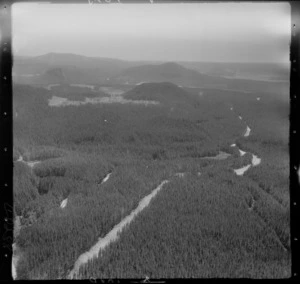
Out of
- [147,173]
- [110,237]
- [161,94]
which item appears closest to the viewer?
[110,237]

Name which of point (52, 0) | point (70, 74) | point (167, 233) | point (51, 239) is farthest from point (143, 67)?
point (51, 239)

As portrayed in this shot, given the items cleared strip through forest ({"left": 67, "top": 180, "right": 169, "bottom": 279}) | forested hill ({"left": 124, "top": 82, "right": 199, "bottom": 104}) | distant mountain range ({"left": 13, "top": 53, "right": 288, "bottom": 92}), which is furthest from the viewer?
forested hill ({"left": 124, "top": 82, "right": 199, "bottom": 104})

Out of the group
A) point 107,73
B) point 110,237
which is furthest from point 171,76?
point 110,237

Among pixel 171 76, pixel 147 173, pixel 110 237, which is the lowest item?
pixel 110 237

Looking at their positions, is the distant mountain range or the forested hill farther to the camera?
the forested hill

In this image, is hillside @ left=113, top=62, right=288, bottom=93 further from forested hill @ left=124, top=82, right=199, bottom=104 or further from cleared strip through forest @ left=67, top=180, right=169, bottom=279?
cleared strip through forest @ left=67, top=180, right=169, bottom=279

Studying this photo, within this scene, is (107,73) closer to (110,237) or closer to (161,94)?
(161,94)

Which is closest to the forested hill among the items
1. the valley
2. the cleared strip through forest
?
the valley

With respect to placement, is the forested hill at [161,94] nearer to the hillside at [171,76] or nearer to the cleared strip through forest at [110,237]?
the hillside at [171,76]

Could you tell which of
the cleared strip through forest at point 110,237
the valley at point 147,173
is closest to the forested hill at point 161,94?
the valley at point 147,173
